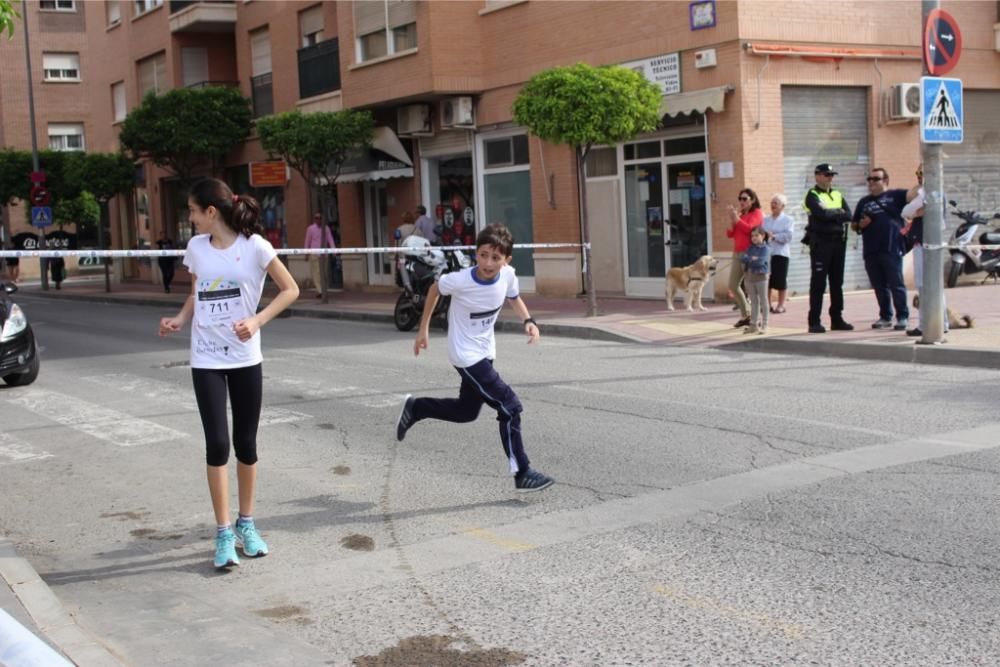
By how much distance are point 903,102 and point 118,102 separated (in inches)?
1127

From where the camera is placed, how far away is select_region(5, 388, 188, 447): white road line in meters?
9.35

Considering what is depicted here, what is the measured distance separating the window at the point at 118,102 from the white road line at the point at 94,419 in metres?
29.2

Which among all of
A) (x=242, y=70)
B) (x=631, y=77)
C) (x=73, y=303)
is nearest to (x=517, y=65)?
(x=631, y=77)

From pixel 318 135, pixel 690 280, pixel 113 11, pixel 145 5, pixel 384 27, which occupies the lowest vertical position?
pixel 690 280

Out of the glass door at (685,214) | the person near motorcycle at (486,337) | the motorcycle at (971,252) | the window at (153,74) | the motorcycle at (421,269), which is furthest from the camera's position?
the window at (153,74)

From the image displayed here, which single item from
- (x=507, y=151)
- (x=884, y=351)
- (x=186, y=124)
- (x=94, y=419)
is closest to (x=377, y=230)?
(x=507, y=151)

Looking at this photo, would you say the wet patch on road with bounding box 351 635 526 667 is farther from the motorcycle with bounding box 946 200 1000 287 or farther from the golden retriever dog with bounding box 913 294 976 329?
the motorcycle with bounding box 946 200 1000 287

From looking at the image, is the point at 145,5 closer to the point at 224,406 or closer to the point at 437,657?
the point at 224,406

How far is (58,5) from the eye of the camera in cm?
5616

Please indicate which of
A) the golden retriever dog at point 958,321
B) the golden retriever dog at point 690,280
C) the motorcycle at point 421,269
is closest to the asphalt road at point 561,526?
the golden retriever dog at point 958,321

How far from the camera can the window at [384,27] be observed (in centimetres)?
2388

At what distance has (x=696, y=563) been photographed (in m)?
5.38

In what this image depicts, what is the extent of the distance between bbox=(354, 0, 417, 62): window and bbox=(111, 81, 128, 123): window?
16.5 meters

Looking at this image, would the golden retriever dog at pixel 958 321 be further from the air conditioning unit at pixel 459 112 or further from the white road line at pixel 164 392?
the air conditioning unit at pixel 459 112
